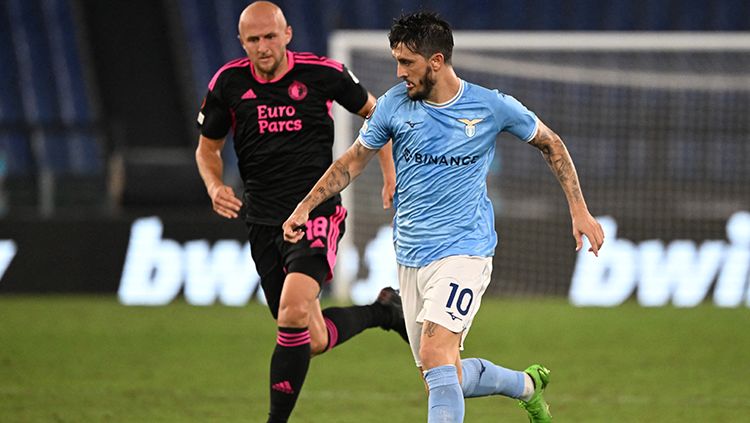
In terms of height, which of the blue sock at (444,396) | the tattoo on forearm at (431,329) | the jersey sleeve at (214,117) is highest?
the jersey sleeve at (214,117)

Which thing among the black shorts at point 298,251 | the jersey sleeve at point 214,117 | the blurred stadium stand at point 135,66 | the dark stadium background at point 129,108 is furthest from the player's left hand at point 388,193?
the blurred stadium stand at point 135,66

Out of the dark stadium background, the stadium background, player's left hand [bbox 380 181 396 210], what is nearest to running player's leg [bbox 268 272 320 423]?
player's left hand [bbox 380 181 396 210]

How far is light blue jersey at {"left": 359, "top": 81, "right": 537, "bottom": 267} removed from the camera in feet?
18.0

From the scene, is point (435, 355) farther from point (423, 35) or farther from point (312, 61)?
point (312, 61)

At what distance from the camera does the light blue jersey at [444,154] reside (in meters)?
5.49

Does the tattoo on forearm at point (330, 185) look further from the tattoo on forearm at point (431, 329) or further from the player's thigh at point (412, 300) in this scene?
the tattoo on forearm at point (431, 329)

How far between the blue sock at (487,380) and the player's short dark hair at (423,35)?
4.52ft

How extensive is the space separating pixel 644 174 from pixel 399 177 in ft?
27.4

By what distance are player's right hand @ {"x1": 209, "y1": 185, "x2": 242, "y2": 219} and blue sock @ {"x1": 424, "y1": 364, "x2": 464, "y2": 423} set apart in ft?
4.79

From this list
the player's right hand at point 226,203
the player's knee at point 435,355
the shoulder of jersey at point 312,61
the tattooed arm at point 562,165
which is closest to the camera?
the player's knee at point 435,355

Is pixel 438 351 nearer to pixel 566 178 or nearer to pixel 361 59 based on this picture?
pixel 566 178

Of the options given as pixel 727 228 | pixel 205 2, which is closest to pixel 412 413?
pixel 727 228

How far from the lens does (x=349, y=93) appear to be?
22.3 feet

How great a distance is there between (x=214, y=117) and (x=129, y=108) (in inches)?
474
